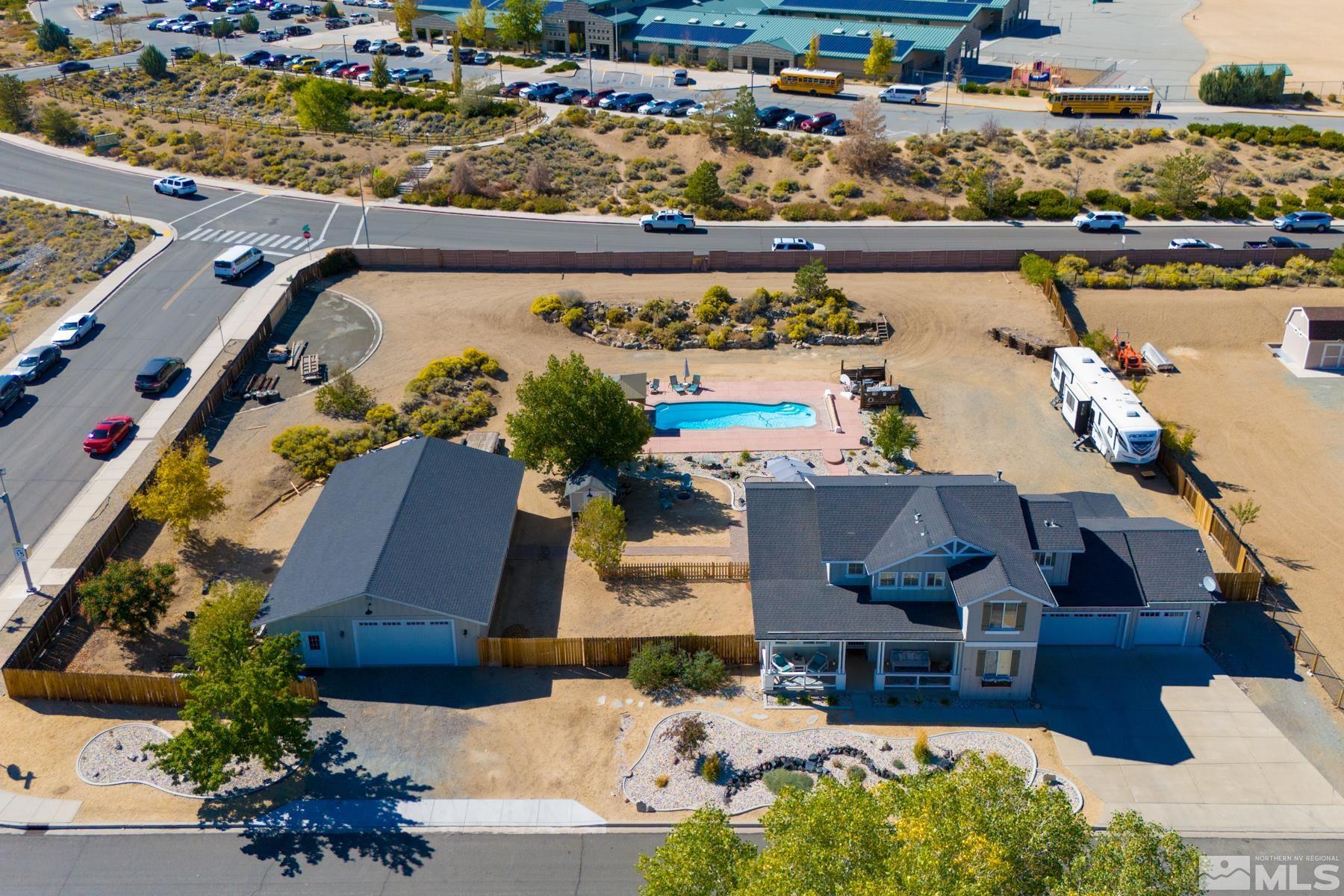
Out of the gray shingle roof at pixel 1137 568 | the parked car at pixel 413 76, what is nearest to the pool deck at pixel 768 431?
the gray shingle roof at pixel 1137 568

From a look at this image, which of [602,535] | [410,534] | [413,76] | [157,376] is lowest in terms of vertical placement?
[602,535]

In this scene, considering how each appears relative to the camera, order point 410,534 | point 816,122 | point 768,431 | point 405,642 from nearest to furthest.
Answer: point 405,642
point 410,534
point 768,431
point 816,122

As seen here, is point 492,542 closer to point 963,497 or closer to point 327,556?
point 327,556

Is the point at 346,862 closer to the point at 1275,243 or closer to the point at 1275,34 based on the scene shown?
the point at 1275,243

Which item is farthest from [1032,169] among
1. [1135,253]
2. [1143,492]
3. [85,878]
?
[85,878]

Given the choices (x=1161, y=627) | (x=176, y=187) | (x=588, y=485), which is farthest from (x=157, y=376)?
(x=1161, y=627)
